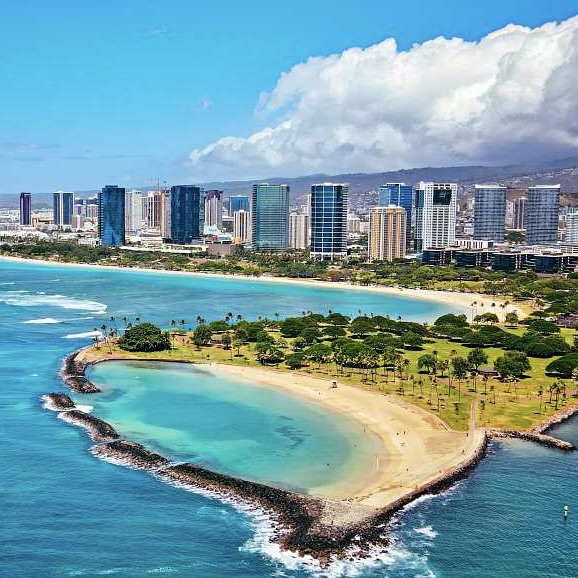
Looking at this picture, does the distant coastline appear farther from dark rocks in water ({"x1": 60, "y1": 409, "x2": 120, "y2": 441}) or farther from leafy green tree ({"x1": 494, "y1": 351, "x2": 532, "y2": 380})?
leafy green tree ({"x1": 494, "y1": 351, "x2": 532, "y2": 380})

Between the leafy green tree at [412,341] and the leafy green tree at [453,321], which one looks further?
the leafy green tree at [453,321]

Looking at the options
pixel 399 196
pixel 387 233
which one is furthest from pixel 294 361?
pixel 399 196

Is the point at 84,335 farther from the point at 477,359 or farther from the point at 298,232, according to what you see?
the point at 298,232

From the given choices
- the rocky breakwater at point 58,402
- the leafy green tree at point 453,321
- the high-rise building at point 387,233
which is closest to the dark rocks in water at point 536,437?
the rocky breakwater at point 58,402

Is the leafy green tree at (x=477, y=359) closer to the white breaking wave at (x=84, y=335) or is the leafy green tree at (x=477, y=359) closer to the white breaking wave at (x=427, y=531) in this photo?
the white breaking wave at (x=427, y=531)

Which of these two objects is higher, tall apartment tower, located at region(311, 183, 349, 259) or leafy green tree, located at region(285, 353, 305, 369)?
tall apartment tower, located at region(311, 183, 349, 259)

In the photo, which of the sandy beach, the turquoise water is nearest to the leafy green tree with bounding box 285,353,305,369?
the sandy beach

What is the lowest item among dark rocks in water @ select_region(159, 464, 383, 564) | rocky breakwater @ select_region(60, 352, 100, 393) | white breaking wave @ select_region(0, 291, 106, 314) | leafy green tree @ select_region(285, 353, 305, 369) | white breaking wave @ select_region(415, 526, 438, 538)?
white breaking wave @ select_region(415, 526, 438, 538)
